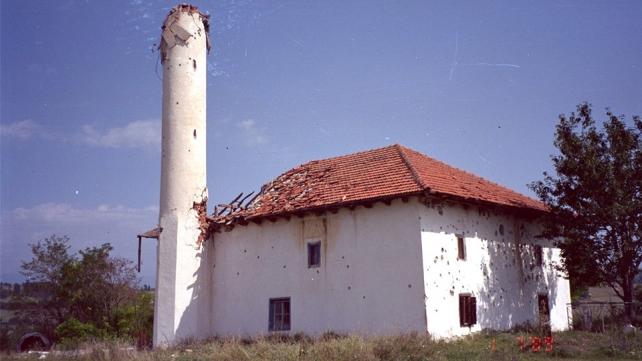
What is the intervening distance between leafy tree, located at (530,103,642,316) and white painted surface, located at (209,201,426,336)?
672 cm

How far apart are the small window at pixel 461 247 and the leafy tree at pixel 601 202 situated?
407 centimetres

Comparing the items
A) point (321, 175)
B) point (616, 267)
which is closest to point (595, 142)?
point (616, 267)

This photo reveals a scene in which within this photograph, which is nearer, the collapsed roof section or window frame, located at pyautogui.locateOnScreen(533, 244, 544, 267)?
the collapsed roof section

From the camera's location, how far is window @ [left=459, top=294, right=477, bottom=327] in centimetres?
1704

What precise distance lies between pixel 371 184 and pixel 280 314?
5.67 meters

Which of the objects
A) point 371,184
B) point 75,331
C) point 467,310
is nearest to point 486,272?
point 467,310

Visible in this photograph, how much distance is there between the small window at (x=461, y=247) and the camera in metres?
17.8

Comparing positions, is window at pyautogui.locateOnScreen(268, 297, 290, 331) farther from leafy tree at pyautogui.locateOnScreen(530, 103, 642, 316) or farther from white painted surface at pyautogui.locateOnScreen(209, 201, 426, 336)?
leafy tree at pyautogui.locateOnScreen(530, 103, 642, 316)

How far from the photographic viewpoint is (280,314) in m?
19.2

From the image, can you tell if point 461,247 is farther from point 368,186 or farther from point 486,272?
point 368,186

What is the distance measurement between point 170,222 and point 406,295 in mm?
9435

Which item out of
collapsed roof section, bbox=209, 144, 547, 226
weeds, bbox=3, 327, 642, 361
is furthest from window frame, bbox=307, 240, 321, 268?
weeds, bbox=3, 327, 642, 361

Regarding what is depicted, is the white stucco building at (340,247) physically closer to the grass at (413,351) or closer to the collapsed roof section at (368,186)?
the collapsed roof section at (368,186)

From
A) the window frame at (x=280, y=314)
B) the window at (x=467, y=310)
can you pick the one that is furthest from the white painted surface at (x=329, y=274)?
the window at (x=467, y=310)
